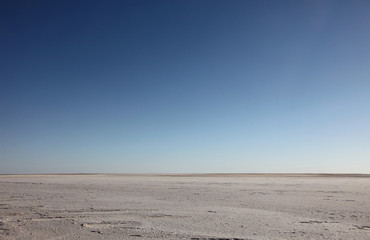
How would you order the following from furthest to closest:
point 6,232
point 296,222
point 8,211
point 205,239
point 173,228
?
point 8,211 < point 296,222 < point 173,228 < point 6,232 < point 205,239

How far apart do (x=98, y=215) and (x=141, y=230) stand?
259cm

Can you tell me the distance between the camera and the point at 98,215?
8.73m

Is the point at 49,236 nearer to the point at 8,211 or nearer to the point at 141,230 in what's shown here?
the point at 141,230

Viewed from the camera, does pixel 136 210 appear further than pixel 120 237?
Yes

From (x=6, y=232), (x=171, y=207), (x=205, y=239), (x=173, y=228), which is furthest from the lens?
(x=171, y=207)

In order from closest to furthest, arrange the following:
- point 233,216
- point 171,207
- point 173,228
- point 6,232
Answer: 1. point 6,232
2. point 173,228
3. point 233,216
4. point 171,207

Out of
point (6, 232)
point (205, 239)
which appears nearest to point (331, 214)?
point (205, 239)

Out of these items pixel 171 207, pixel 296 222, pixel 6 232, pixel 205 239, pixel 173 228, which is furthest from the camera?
pixel 171 207

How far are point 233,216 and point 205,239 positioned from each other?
9.72 ft

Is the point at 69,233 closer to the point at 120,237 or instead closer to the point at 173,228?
the point at 120,237

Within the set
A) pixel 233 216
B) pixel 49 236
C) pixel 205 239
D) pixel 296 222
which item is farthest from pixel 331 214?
pixel 49 236

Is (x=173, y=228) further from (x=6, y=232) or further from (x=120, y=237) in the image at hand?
(x=6, y=232)

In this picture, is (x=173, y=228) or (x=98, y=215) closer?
(x=173, y=228)

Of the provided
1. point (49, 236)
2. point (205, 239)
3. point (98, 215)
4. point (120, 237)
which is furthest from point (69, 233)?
point (205, 239)
